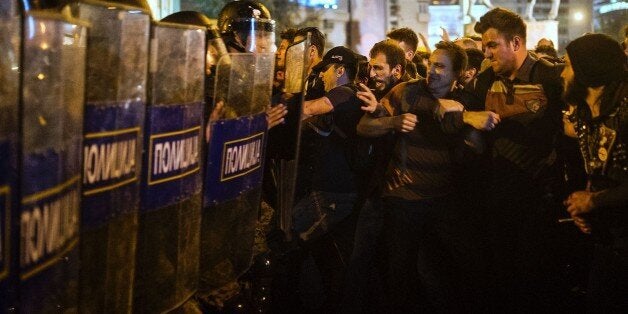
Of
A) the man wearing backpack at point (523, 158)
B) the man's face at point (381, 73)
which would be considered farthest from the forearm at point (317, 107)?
the man wearing backpack at point (523, 158)

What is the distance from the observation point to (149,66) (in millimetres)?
2625

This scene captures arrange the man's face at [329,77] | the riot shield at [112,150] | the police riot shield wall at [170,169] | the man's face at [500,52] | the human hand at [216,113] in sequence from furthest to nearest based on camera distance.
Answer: the man's face at [329,77] → the man's face at [500,52] → the human hand at [216,113] → the police riot shield wall at [170,169] → the riot shield at [112,150]

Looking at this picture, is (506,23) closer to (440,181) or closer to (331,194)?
(440,181)

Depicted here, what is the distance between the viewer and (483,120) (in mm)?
4801

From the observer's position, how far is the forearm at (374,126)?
201 inches

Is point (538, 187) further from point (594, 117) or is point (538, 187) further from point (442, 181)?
point (594, 117)

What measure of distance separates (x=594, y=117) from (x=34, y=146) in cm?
330

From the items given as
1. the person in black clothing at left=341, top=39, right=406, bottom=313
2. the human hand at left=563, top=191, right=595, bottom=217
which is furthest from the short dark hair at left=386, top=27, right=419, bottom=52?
the human hand at left=563, top=191, right=595, bottom=217

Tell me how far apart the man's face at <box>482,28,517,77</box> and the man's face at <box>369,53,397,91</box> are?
0.82 meters

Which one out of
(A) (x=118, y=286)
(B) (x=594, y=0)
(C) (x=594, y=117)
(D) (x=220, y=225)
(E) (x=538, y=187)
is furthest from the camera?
(B) (x=594, y=0)

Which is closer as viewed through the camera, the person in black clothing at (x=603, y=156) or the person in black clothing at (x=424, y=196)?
the person in black clothing at (x=603, y=156)

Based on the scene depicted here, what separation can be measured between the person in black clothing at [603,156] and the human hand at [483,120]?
60 cm

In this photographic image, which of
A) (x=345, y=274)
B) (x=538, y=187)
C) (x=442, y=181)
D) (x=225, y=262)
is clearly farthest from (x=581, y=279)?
(x=225, y=262)

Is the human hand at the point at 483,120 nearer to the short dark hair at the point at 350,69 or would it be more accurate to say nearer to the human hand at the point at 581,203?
the human hand at the point at 581,203
